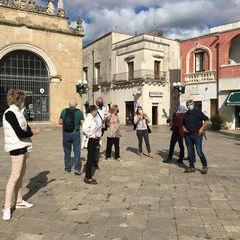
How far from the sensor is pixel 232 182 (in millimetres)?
8492

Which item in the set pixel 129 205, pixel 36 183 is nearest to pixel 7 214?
pixel 129 205

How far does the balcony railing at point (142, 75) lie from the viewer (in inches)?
1458

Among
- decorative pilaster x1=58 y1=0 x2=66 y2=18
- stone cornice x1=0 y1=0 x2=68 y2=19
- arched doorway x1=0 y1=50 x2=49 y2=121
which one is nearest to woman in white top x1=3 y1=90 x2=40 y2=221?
arched doorway x1=0 y1=50 x2=49 y2=121

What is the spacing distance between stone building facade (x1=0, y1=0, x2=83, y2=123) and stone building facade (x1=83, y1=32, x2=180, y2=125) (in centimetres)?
831

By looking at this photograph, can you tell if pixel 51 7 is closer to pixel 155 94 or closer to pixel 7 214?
pixel 155 94

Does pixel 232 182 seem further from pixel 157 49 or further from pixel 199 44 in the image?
pixel 157 49

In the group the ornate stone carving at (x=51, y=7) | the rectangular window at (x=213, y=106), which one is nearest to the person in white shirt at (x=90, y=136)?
the ornate stone carving at (x=51, y=7)

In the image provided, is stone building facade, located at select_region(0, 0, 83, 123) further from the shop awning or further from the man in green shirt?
the man in green shirt

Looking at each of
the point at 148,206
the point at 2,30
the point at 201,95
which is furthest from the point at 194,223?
the point at 201,95

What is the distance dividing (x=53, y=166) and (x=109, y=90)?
1222 inches

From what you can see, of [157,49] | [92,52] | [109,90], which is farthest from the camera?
[92,52]

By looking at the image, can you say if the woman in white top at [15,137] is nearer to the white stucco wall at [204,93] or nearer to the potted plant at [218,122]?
the potted plant at [218,122]

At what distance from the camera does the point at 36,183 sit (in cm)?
823

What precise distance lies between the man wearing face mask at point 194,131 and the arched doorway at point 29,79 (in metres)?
19.2
